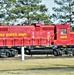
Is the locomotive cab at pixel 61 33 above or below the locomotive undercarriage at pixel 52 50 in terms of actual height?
above

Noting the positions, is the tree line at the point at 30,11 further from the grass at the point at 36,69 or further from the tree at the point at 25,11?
the grass at the point at 36,69

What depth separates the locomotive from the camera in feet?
122

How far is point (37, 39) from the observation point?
3766cm

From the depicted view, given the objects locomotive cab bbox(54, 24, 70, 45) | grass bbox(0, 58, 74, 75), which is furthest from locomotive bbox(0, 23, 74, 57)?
grass bbox(0, 58, 74, 75)

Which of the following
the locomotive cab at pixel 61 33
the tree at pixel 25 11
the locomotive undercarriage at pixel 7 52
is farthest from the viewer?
the tree at pixel 25 11

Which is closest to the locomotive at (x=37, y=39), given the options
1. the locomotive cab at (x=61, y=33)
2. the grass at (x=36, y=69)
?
the locomotive cab at (x=61, y=33)

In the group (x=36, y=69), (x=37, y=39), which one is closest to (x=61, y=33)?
(x=37, y=39)

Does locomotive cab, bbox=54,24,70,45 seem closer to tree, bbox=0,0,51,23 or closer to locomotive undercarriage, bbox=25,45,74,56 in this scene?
locomotive undercarriage, bbox=25,45,74,56

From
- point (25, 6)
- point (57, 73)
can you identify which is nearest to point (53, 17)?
point (25, 6)

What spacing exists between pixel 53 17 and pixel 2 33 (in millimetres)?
35248

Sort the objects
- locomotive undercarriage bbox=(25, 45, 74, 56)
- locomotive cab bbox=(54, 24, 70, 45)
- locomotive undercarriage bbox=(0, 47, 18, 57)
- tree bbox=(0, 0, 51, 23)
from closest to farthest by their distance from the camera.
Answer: locomotive undercarriage bbox=(0, 47, 18, 57) → locomotive undercarriage bbox=(25, 45, 74, 56) → locomotive cab bbox=(54, 24, 70, 45) → tree bbox=(0, 0, 51, 23)

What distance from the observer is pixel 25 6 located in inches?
2675

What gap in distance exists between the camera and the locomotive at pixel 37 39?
37.1 meters

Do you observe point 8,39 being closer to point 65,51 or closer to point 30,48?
point 30,48
